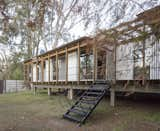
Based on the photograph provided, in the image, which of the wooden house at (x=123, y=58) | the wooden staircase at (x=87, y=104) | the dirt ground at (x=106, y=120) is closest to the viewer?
the wooden house at (x=123, y=58)

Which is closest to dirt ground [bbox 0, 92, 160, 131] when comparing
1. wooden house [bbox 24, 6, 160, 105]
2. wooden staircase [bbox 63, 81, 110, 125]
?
wooden staircase [bbox 63, 81, 110, 125]

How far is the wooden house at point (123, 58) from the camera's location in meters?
5.14

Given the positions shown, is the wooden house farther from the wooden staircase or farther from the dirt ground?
the dirt ground

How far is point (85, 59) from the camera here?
13.8 metres

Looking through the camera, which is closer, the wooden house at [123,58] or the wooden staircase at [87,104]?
the wooden house at [123,58]

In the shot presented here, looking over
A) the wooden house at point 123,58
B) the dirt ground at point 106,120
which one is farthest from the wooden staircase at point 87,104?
the wooden house at point 123,58

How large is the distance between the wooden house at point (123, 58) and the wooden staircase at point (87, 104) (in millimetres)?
543

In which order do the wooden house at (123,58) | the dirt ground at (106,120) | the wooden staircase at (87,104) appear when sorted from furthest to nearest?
the wooden staircase at (87,104)
the dirt ground at (106,120)
the wooden house at (123,58)

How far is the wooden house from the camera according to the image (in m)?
5.14

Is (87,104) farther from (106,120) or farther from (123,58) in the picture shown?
(123,58)

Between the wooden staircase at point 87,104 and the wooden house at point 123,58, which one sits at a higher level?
the wooden house at point 123,58

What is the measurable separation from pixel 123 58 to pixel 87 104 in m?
2.35

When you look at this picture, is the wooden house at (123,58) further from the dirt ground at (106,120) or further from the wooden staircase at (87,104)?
the dirt ground at (106,120)

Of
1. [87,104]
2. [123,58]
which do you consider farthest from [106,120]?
[123,58]
